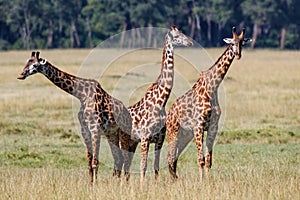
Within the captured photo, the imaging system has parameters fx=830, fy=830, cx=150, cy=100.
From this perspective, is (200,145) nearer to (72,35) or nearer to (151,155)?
(151,155)

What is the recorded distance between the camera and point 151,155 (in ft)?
50.5

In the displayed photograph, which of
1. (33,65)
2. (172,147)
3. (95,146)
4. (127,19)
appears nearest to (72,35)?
(127,19)

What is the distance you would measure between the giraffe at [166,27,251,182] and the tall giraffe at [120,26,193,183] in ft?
1.30

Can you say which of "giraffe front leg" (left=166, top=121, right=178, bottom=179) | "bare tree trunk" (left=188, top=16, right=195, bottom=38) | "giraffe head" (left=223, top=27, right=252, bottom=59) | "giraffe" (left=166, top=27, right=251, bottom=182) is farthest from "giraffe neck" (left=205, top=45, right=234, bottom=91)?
"bare tree trunk" (left=188, top=16, right=195, bottom=38)

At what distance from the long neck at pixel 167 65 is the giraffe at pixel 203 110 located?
0.44 metres

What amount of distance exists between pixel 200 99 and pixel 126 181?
4.93 ft

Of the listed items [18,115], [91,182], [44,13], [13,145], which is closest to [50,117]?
[18,115]

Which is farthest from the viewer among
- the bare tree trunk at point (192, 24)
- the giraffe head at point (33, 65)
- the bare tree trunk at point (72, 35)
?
the bare tree trunk at point (72, 35)

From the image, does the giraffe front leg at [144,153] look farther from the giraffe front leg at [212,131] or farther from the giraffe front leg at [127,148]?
the giraffe front leg at [212,131]

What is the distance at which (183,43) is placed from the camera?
427 inches

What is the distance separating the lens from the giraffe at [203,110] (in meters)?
11.1

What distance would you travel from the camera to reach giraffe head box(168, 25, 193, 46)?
10.8 metres


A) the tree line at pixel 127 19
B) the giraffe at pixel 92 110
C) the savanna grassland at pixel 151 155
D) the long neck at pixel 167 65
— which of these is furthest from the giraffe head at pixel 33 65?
the tree line at pixel 127 19

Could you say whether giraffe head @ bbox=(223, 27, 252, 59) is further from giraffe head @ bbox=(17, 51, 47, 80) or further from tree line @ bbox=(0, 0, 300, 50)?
tree line @ bbox=(0, 0, 300, 50)
